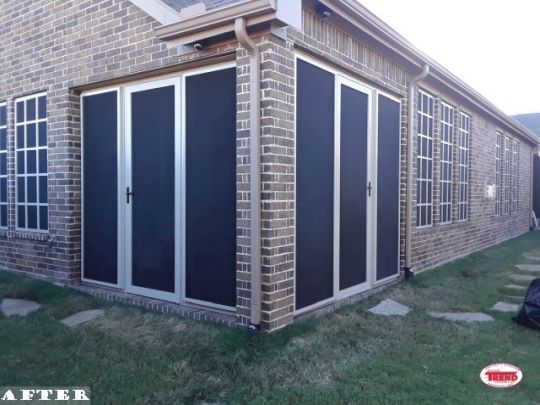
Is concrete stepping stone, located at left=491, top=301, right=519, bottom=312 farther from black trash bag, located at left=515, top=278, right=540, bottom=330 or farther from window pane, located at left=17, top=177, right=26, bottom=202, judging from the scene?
window pane, located at left=17, top=177, right=26, bottom=202

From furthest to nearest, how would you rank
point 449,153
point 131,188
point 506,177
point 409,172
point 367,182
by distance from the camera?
point 506,177
point 449,153
point 409,172
point 367,182
point 131,188

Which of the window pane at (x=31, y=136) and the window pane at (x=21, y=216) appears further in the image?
the window pane at (x=21, y=216)

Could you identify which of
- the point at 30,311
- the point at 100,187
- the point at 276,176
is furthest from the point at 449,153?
the point at 30,311

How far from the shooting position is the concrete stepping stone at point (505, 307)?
224 inches

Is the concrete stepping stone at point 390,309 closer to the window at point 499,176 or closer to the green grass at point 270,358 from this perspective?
the green grass at point 270,358

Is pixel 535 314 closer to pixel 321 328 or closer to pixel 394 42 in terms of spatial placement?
A: pixel 321 328

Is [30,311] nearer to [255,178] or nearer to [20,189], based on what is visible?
[20,189]

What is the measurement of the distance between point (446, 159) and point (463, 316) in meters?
4.41

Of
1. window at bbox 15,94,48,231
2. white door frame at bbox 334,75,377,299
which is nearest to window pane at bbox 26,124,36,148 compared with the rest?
window at bbox 15,94,48,231

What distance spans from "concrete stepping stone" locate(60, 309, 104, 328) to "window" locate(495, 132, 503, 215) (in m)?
10.8

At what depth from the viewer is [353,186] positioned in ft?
19.1

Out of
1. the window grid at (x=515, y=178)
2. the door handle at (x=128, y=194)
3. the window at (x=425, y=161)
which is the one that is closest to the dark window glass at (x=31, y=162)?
the door handle at (x=128, y=194)

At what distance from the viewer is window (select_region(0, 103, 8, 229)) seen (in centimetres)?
742

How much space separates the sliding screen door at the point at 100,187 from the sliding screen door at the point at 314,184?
2.38 meters
